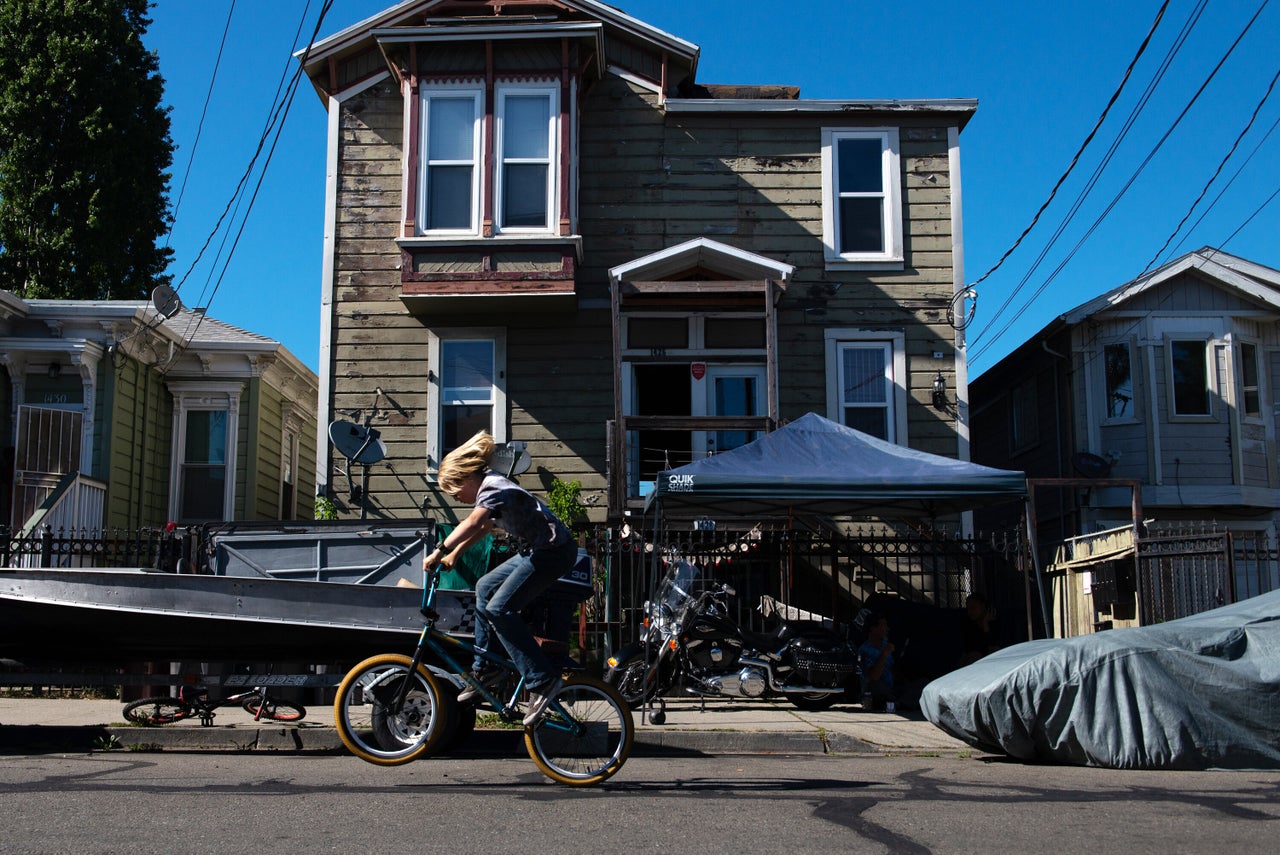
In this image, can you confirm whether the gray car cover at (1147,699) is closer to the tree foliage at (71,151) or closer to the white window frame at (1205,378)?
the white window frame at (1205,378)

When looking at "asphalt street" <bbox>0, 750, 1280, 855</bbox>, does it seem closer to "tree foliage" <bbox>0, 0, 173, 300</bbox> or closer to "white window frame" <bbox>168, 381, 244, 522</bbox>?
"white window frame" <bbox>168, 381, 244, 522</bbox>

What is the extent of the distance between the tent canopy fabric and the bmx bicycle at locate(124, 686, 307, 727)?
12.3 feet

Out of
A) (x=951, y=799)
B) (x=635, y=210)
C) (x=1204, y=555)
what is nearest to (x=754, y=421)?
(x=635, y=210)

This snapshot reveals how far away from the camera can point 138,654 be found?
8734 mm

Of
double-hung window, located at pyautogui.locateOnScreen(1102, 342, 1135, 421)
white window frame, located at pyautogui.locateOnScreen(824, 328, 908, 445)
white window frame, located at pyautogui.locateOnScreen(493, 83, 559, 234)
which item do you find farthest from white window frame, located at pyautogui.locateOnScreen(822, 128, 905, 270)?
double-hung window, located at pyautogui.locateOnScreen(1102, 342, 1135, 421)

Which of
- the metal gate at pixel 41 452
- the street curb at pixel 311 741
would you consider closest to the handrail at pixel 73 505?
the metal gate at pixel 41 452

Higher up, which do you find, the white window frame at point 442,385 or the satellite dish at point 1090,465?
the white window frame at point 442,385

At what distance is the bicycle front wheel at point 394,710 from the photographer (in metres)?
6.51

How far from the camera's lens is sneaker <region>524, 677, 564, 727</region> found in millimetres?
6266

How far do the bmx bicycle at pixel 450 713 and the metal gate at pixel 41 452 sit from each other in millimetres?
12459

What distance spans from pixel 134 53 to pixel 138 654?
922 inches

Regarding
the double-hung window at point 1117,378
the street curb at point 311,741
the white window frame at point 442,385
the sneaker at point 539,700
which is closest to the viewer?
the sneaker at point 539,700

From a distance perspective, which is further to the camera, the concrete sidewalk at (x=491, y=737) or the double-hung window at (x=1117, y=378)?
the double-hung window at (x=1117, y=378)

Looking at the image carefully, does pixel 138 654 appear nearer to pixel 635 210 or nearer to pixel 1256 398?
pixel 635 210
